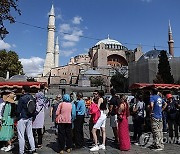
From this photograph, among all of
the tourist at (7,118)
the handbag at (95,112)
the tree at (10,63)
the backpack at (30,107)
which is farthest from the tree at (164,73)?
the backpack at (30,107)

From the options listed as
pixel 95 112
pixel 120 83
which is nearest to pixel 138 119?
pixel 95 112

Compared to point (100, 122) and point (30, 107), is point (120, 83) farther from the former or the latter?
point (30, 107)

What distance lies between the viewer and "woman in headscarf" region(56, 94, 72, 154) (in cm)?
640

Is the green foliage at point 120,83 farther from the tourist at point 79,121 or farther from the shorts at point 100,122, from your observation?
the shorts at point 100,122

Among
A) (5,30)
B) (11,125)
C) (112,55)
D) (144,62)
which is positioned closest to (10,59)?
(144,62)

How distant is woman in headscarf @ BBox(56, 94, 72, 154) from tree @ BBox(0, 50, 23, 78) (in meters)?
38.3

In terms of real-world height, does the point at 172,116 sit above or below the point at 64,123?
above

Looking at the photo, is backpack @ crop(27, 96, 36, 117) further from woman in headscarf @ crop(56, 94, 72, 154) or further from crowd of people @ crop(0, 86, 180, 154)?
woman in headscarf @ crop(56, 94, 72, 154)

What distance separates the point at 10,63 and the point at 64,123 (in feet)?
128

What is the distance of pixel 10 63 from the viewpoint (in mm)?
42781

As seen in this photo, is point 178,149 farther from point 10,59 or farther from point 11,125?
point 10,59

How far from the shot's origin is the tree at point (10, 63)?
42.7 m

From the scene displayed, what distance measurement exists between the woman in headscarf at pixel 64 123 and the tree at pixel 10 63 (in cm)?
3833

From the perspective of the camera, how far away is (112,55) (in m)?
90.1
